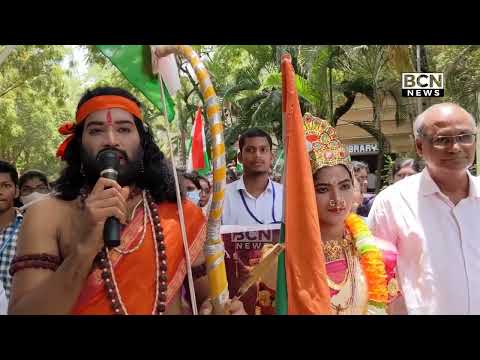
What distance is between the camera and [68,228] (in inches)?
76.4

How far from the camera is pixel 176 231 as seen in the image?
7.06 feet

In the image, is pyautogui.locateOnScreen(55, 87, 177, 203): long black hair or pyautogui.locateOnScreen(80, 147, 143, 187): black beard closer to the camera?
pyautogui.locateOnScreen(80, 147, 143, 187): black beard

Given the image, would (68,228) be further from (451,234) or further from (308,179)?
(451,234)

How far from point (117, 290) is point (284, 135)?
34.2 inches

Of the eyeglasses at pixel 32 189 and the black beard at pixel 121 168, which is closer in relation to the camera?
the black beard at pixel 121 168

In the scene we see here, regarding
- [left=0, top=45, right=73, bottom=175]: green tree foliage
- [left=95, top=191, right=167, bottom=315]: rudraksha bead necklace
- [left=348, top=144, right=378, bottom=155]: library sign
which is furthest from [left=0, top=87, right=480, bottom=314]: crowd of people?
[left=348, top=144, right=378, bottom=155]: library sign

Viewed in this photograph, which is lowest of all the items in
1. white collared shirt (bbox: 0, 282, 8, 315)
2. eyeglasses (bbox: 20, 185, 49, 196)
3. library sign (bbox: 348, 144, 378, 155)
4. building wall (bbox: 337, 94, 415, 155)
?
white collared shirt (bbox: 0, 282, 8, 315)

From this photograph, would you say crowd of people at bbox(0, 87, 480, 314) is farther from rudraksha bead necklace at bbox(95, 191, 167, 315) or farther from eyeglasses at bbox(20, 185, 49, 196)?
eyeglasses at bbox(20, 185, 49, 196)

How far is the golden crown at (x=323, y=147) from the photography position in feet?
8.15

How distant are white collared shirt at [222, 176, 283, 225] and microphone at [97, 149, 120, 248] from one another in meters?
1.73

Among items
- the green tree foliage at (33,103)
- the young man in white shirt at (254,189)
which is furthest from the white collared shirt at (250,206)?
the green tree foliage at (33,103)

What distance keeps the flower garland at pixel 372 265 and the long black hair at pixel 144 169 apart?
88cm

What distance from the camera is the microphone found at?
1.72 m

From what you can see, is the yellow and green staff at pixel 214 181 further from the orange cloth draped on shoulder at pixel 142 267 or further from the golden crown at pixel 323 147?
the golden crown at pixel 323 147
